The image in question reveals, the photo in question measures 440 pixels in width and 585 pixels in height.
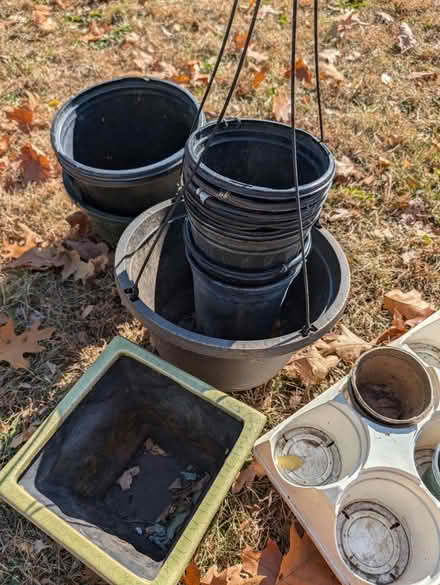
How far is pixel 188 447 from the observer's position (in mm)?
1838

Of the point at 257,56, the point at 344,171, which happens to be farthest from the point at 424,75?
the point at 344,171

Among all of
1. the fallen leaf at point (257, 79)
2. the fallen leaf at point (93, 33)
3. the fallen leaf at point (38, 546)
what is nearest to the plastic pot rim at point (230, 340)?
the fallen leaf at point (38, 546)

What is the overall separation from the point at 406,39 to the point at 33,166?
3597mm

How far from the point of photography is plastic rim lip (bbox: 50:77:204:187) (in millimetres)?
2006

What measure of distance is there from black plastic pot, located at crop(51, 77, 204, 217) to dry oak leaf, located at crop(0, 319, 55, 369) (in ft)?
2.42

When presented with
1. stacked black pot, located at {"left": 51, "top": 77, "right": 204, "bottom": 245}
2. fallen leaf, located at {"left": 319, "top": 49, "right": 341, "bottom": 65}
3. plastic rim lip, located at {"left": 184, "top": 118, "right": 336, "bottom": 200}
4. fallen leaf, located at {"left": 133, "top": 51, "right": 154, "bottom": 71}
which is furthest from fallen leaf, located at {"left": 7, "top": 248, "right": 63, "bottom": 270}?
fallen leaf, located at {"left": 319, "top": 49, "right": 341, "bottom": 65}

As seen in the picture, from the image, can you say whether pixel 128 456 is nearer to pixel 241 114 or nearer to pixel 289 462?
pixel 289 462

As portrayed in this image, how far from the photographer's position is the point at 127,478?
6.13 ft

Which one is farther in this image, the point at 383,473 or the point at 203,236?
the point at 383,473

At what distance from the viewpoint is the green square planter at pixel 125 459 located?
1.17 metres

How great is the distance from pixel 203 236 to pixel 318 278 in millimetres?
644

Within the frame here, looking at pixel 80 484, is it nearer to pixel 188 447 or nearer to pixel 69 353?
pixel 188 447

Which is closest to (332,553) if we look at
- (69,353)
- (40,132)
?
(69,353)

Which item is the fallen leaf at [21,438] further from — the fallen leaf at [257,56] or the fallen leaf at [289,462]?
the fallen leaf at [257,56]
